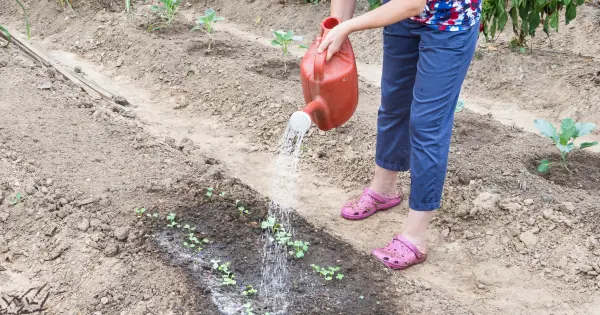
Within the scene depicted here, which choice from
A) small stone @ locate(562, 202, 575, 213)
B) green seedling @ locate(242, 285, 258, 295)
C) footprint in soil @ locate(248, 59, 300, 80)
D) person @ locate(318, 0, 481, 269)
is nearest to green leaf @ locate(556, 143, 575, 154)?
small stone @ locate(562, 202, 575, 213)

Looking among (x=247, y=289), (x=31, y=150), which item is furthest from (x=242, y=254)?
(x=31, y=150)

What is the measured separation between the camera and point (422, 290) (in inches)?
99.0

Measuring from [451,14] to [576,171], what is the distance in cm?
144

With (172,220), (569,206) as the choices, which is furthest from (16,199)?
(569,206)

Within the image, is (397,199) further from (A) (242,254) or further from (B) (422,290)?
(A) (242,254)

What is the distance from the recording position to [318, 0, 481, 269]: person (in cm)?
222

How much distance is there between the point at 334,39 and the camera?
2215 mm

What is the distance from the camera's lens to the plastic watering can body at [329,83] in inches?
88.7

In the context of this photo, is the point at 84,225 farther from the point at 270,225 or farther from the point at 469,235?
the point at 469,235

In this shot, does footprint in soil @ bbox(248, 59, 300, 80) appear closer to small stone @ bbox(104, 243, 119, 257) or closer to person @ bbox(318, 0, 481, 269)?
person @ bbox(318, 0, 481, 269)

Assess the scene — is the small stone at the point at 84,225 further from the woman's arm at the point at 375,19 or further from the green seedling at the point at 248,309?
the woman's arm at the point at 375,19

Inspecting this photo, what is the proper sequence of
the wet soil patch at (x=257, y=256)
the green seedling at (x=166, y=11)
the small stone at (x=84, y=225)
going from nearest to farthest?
the wet soil patch at (x=257, y=256), the small stone at (x=84, y=225), the green seedling at (x=166, y=11)

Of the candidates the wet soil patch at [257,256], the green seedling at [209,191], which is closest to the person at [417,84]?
the wet soil patch at [257,256]

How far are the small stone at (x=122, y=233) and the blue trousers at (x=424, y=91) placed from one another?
3.83ft
